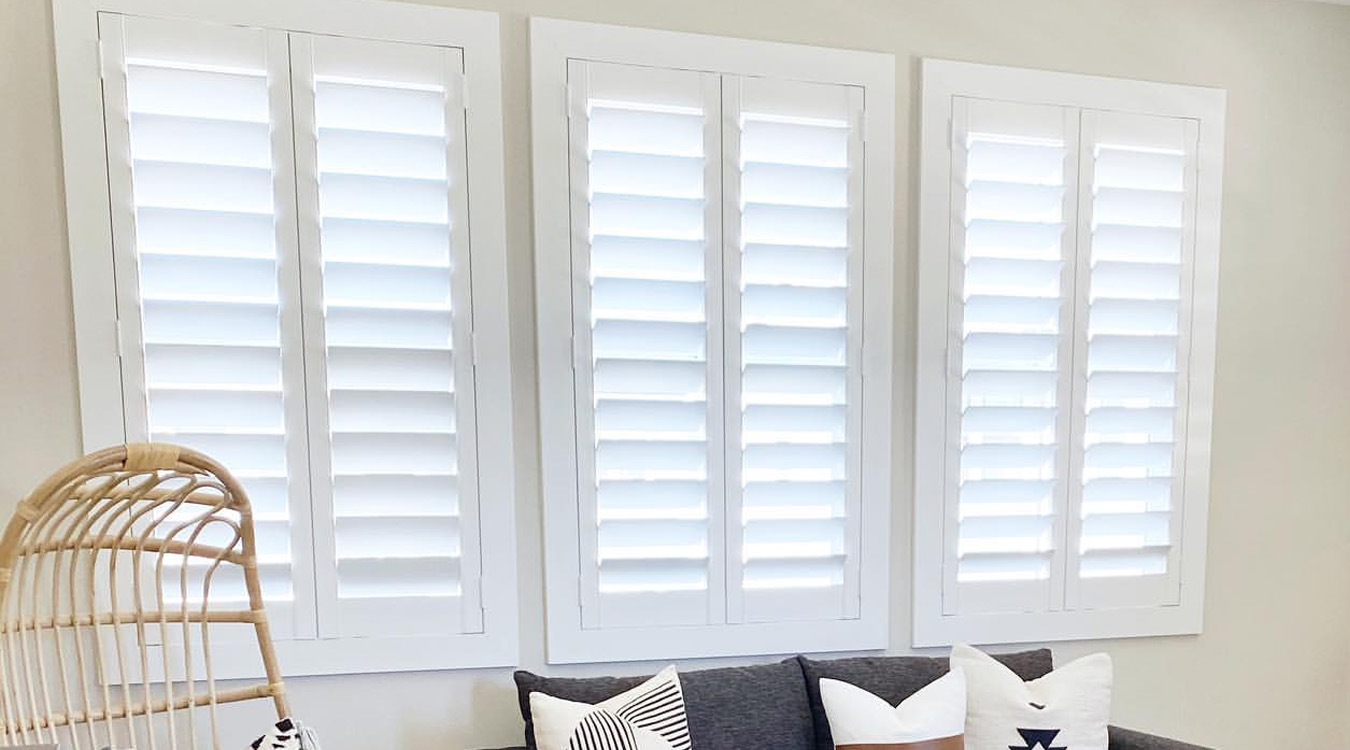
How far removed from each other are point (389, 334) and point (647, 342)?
0.61m

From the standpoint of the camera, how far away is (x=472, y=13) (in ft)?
5.19

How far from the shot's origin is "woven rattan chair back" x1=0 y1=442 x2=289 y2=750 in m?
1.29

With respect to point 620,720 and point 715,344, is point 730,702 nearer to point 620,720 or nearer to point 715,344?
point 620,720

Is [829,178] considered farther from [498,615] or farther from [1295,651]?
[1295,651]

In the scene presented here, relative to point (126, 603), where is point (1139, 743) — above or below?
below

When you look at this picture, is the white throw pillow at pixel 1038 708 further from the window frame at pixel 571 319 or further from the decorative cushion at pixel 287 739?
the decorative cushion at pixel 287 739

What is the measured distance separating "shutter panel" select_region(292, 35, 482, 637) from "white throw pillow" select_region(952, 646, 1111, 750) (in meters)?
1.21

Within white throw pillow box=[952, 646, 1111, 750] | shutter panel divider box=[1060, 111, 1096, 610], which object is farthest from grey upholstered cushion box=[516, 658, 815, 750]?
A: shutter panel divider box=[1060, 111, 1096, 610]

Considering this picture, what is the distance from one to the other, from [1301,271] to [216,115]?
2.99 metres

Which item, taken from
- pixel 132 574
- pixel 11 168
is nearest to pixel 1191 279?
pixel 132 574

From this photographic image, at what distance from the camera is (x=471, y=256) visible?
1.61m

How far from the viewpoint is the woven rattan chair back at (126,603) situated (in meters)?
1.29

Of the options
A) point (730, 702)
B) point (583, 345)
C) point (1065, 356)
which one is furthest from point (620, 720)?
point (1065, 356)

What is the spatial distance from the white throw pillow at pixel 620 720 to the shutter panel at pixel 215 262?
611 millimetres
